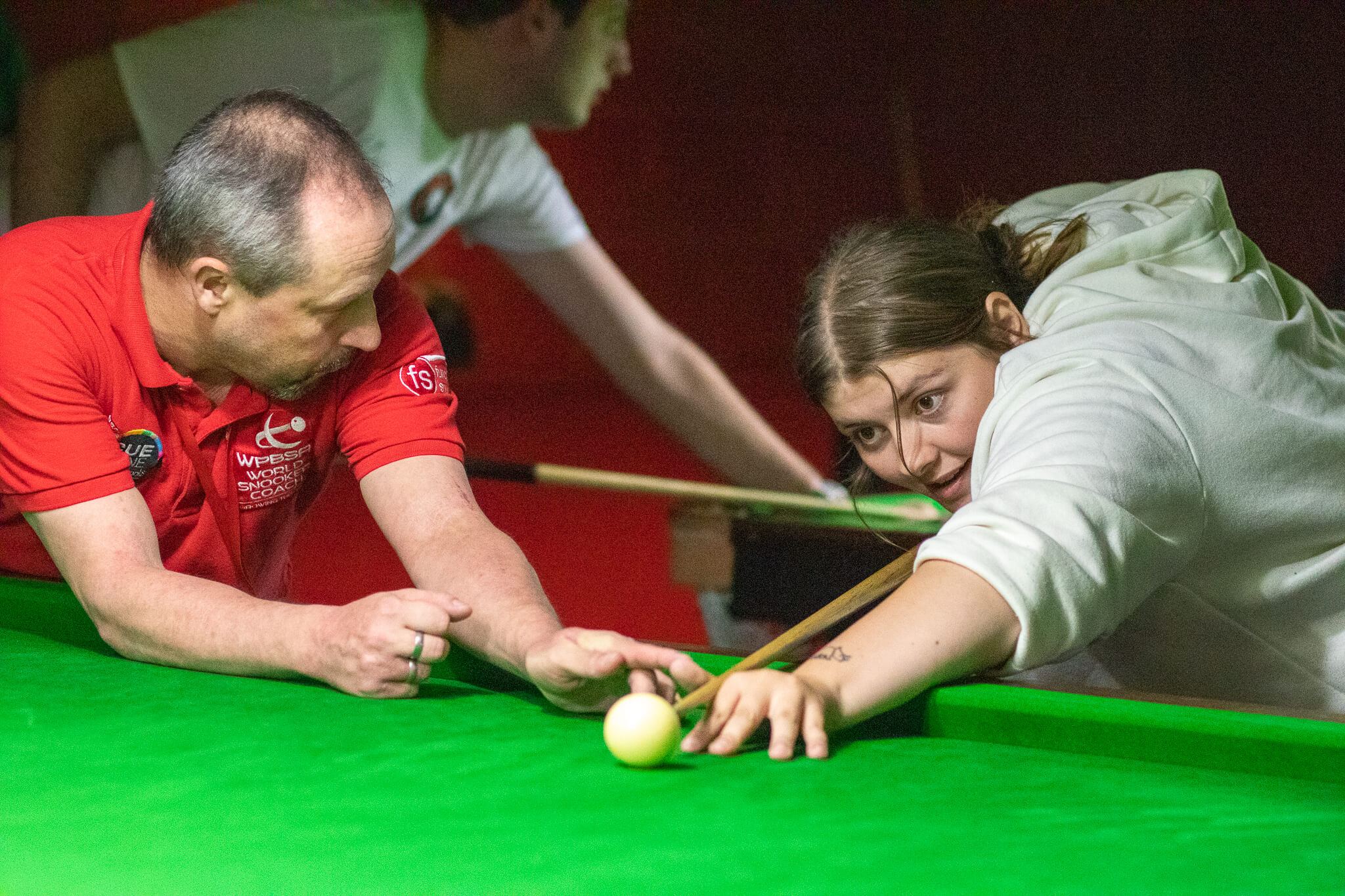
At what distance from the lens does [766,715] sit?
120 cm

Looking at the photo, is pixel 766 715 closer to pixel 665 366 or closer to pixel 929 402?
pixel 929 402

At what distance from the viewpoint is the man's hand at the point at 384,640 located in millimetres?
1356

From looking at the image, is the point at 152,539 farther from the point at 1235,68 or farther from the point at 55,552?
the point at 1235,68

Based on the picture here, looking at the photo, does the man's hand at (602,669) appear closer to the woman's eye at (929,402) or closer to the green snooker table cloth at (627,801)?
the green snooker table cloth at (627,801)

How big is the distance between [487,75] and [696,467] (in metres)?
2.43

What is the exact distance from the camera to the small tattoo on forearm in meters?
1.24

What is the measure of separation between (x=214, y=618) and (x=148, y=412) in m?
0.38

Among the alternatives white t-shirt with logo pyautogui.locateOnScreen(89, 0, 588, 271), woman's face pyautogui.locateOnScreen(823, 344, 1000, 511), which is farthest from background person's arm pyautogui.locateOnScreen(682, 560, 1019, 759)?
white t-shirt with logo pyautogui.locateOnScreen(89, 0, 588, 271)

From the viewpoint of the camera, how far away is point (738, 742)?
1178 mm

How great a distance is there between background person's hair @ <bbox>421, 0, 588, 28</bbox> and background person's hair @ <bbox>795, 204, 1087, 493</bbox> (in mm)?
2443

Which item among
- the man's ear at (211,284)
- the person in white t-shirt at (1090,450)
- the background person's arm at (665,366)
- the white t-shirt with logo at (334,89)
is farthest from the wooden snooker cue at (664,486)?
the man's ear at (211,284)

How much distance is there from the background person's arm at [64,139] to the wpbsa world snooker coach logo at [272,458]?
6.00 ft

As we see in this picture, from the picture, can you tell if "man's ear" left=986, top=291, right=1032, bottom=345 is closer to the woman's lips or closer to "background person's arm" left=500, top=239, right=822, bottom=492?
the woman's lips

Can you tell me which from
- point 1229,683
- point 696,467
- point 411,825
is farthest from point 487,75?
point 411,825
